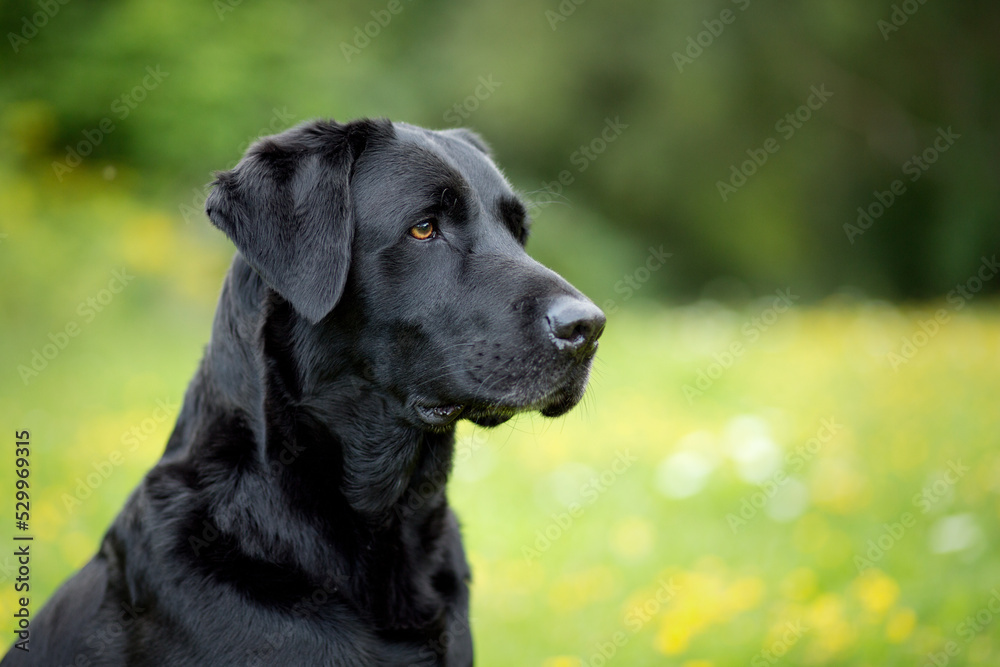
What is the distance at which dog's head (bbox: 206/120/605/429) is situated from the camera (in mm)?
2467

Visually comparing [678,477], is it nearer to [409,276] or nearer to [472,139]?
[472,139]

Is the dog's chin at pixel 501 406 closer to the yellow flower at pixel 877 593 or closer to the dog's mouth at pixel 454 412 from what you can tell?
the dog's mouth at pixel 454 412

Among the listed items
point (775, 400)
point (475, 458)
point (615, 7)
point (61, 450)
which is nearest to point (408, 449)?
point (475, 458)

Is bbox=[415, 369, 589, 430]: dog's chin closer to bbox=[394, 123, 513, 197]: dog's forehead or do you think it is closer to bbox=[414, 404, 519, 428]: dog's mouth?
bbox=[414, 404, 519, 428]: dog's mouth

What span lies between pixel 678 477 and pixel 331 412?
324 centimetres

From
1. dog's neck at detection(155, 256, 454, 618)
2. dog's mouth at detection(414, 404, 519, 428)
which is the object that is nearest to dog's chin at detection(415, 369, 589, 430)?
dog's mouth at detection(414, 404, 519, 428)

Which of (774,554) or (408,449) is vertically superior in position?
(408,449)

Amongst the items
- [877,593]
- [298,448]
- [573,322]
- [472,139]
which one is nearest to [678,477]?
[877,593]

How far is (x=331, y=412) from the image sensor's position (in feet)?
8.27

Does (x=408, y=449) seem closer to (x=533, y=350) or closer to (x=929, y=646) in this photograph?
(x=533, y=350)

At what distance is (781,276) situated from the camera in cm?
1526

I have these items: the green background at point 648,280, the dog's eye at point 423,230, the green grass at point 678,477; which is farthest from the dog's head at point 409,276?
the green background at point 648,280

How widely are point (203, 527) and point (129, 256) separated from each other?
812cm

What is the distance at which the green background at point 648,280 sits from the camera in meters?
4.09
